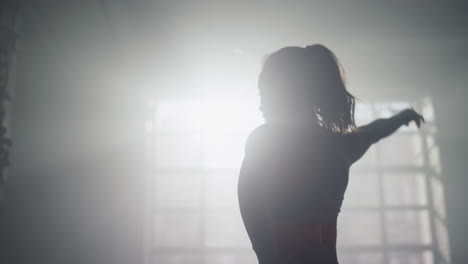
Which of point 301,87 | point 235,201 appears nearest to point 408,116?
point 301,87

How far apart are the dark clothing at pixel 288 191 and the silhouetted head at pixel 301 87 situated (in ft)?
0.15

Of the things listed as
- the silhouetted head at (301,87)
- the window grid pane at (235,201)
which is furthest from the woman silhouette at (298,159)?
the window grid pane at (235,201)

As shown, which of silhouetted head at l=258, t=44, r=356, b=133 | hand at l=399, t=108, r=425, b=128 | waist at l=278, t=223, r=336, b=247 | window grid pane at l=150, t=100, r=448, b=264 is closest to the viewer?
waist at l=278, t=223, r=336, b=247

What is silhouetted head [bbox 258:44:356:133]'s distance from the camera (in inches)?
29.9

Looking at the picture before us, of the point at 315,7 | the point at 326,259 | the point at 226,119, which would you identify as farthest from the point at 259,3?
the point at 326,259

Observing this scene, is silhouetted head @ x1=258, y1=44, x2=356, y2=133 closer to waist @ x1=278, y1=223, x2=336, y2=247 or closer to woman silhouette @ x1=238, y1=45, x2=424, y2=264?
woman silhouette @ x1=238, y1=45, x2=424, y2=264

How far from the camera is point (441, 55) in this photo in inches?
182

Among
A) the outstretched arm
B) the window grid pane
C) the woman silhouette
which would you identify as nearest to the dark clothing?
the woman silhouette

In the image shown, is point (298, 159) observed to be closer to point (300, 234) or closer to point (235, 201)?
point (300, 234)

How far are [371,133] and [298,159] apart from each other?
316 mm

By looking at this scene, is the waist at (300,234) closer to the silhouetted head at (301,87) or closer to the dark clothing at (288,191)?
the dark clothing at (288,191)

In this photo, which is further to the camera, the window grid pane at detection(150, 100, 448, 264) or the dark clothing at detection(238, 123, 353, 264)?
the window grid pane at detection(150, 100, 448, 264)

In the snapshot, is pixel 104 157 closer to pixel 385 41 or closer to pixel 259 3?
pixel 259 3

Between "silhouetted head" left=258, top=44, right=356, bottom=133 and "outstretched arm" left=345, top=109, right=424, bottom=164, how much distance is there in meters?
0.07
